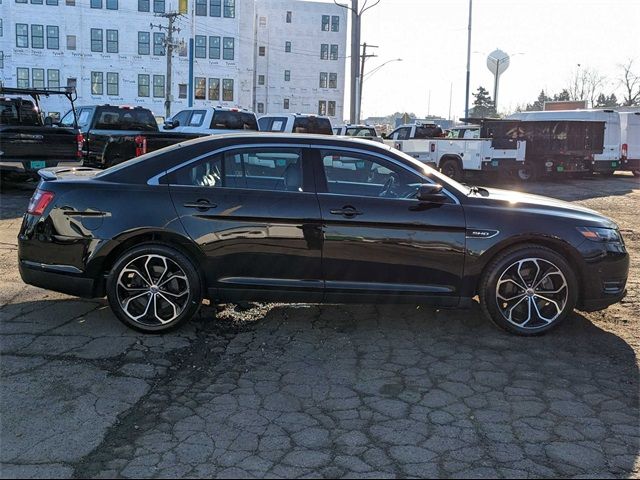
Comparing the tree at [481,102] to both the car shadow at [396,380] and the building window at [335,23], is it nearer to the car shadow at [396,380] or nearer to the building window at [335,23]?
the building window at [335,23]

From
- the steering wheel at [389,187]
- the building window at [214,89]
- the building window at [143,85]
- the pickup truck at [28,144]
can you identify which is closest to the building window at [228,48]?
the building window at [214,89]

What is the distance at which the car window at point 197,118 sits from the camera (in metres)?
16.6

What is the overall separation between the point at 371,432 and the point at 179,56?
190 ft

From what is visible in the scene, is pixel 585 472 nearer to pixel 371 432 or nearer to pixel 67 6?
pixel 371 432

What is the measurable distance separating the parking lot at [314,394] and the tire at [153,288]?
167 mm

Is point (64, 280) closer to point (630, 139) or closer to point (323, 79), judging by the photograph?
point (630, 139)

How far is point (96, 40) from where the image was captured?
54469 mm

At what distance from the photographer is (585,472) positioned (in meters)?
3.06

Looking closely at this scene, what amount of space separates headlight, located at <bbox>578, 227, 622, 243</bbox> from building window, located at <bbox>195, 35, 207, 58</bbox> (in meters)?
56.1

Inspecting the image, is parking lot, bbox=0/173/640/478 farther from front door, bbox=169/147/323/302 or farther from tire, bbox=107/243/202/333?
front door, bbox=169/147/323/302

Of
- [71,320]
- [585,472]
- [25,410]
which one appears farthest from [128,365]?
[585,472]

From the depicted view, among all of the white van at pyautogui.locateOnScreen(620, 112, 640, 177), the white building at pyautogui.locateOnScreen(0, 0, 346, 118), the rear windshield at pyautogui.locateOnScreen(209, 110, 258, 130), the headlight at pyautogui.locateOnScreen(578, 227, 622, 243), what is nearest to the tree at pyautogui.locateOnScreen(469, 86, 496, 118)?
the white building at pyautogui.locateOnScreen(0, 0, 346, 118)

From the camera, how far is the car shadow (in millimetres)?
3264

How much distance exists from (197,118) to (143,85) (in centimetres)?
4203
